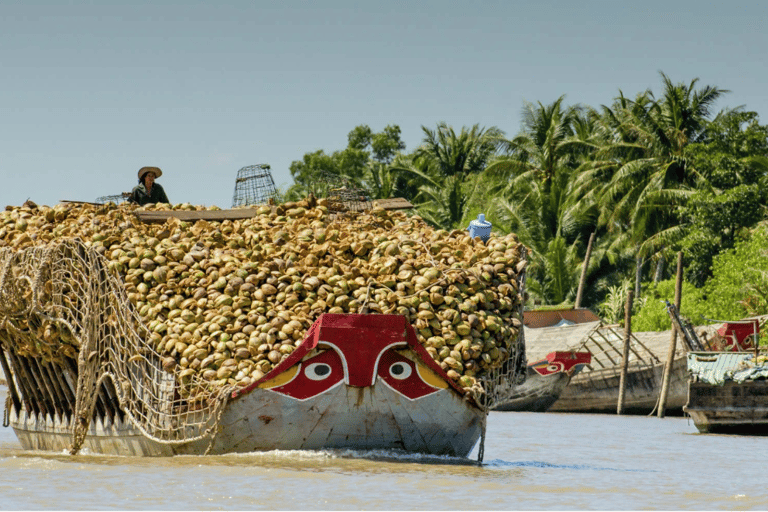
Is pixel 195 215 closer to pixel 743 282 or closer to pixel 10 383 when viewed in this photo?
pixel 10 383

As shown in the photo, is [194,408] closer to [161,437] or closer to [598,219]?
[161,437]

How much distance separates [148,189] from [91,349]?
280 cm

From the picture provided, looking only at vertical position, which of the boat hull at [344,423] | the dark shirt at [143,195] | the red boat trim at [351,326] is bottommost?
the boat hull at [344,423]

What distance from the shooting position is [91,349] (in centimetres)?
1078

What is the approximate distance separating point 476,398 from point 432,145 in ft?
115

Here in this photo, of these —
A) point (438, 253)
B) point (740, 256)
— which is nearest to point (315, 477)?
point (438, 253)

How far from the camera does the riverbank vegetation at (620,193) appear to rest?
3238 centimetres

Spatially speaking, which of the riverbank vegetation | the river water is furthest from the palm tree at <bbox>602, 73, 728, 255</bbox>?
the river water

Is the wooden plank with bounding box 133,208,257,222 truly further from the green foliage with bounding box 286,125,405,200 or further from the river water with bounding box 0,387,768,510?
the green foliage with bounding box 286,125,405,200

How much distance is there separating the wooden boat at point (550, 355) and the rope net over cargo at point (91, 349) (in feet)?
61.4

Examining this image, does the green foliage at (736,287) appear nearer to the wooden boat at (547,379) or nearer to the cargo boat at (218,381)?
the wooden boat at (547,379)

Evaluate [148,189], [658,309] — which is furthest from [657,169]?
[148,189]

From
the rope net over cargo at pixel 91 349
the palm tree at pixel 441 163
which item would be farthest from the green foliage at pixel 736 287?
the rope net over cargo at pixel 91 349

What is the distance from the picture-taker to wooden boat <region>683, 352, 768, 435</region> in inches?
819
